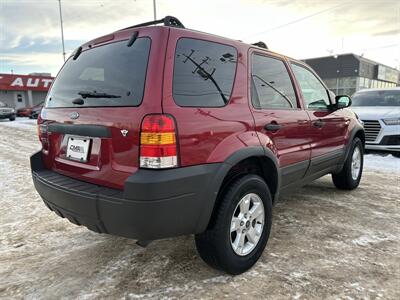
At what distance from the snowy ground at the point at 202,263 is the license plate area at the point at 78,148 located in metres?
0.98

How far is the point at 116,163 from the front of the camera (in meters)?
2.26

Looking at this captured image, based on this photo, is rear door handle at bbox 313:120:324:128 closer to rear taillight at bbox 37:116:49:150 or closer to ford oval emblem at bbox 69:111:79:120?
ford oval emblem at bbox 69:111:79:120

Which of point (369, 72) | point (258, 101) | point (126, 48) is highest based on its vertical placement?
point (369, 72)

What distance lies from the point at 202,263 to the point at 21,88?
39.0 metres

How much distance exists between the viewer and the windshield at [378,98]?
890 centimetres

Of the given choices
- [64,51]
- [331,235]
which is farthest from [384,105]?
[64,51]

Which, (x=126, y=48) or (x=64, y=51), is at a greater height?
(x=64, y=51)

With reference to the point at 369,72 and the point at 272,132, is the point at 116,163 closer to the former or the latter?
the point at 272,132

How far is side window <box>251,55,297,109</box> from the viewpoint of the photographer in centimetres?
295

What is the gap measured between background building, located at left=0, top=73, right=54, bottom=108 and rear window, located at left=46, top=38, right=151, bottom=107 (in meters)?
36.7

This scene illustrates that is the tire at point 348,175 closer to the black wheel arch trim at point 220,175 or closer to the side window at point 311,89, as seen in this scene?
the side window at point 311,89

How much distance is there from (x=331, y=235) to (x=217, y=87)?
2.02 m

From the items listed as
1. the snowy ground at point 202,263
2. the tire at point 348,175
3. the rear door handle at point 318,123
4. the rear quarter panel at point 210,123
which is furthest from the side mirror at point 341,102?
the rear quarter panel at point 210,123

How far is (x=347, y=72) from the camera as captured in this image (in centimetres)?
4141
